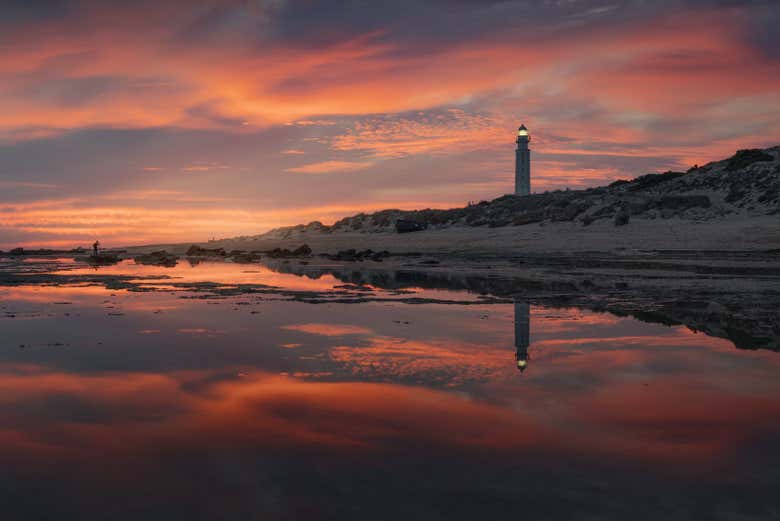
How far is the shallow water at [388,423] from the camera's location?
176 inches

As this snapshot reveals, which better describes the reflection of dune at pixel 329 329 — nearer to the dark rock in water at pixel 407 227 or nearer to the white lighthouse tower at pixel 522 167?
the dark rock in water at pixel 407 227

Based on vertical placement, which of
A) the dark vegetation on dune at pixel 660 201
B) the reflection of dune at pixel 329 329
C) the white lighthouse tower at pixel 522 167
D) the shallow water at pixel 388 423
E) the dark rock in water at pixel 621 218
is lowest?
the shallow water at pixel 388 423

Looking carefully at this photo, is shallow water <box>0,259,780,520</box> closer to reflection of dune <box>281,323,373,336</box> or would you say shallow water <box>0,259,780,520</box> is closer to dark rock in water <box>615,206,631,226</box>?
reflection of dune <box>281,323,373,336</box>

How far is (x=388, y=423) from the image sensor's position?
20.5ft

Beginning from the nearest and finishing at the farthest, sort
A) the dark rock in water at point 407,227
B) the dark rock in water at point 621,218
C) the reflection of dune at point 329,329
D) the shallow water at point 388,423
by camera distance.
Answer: the shallow water at point 388,423, the reflection of dune at point 329,329, the dark rock in water at point 621,218, the dark rock in water at point 407,227

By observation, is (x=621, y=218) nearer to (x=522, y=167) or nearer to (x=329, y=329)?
(x=329, y=329)

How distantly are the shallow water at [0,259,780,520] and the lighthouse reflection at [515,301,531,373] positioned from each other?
10 cm

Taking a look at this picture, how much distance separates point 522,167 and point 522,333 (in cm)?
8317

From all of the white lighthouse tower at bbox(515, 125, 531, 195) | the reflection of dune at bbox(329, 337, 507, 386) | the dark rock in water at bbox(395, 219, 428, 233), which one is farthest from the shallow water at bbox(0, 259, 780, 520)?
the white lighthouse tower at bbox(515, 125, 531, 195)

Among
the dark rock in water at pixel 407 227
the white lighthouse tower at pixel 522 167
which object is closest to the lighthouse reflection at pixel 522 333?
the dark rock in water at pixel 407 227

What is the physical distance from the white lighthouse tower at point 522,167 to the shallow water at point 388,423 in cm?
8158

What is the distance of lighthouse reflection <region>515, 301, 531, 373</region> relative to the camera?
9.41 meters

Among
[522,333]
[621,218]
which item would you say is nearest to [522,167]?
[621,218]

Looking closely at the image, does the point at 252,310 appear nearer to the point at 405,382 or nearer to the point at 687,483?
the point at 405,382
